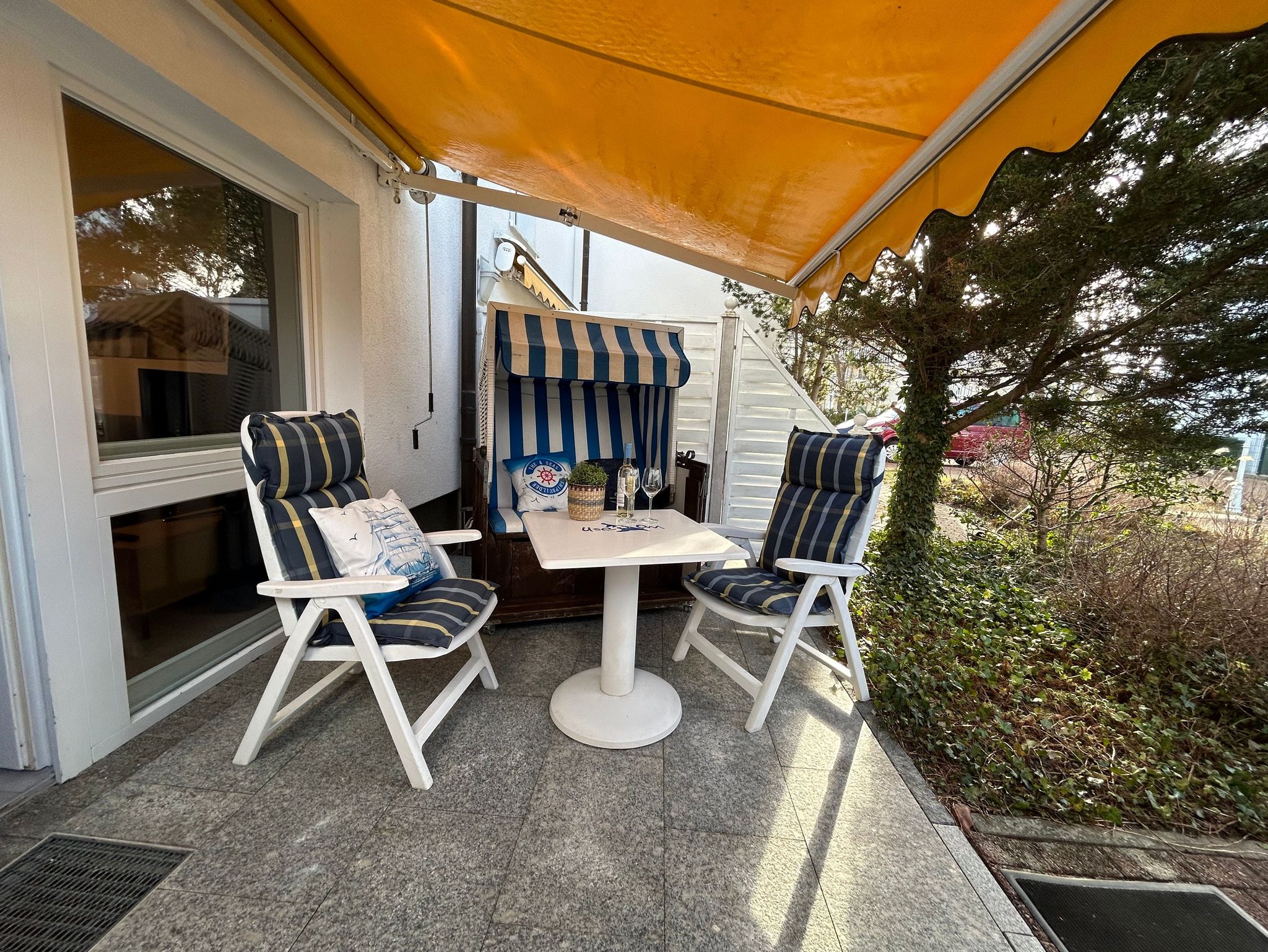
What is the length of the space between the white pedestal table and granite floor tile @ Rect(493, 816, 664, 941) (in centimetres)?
43

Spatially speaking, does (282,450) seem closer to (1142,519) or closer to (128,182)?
(128,182)

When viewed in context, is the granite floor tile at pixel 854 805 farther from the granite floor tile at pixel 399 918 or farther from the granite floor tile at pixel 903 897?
the granite floor tile at pixel 399 918

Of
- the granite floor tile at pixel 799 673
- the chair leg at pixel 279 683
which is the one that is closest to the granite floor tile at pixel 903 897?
the granite floor tile at pixel 799 673

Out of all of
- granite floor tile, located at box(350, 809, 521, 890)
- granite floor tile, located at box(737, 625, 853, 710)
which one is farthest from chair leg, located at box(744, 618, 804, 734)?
granite floor tile, located at box(350, 809, 521, 890)

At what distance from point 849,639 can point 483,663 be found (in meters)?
1.79

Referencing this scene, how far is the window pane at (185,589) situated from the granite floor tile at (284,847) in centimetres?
93

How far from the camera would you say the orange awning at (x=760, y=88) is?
1.22 meters

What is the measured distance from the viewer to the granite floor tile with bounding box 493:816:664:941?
51.2 inches

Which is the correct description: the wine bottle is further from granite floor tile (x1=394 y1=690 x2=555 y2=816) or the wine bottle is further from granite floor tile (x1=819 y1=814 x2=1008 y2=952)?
granite floor tile (x1=819 y1=814 x2=1008 y2=952)

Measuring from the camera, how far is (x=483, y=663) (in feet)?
7.39

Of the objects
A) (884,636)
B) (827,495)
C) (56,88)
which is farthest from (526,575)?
(56,88)

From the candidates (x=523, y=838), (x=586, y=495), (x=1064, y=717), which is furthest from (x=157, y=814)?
(x=1064, y=717)

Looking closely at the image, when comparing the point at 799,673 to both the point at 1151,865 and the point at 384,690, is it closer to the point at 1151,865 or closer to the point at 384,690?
the point at 1151,865

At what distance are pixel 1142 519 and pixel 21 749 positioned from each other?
6564 millimetres
